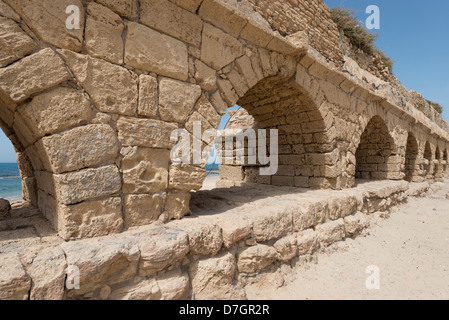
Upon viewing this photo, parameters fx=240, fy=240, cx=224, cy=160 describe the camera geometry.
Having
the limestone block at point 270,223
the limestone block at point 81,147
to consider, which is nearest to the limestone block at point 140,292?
the limestone block at point 81,147

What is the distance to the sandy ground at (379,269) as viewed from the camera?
2398mm

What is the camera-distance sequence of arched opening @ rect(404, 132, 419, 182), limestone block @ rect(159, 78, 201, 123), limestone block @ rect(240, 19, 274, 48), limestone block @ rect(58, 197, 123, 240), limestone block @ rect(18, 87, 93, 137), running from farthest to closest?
arched opening @ rect(404, 132, 419, 182)
limestone block @ rect(240, 19, 274, 48)
limestone block @ rect(159, 78, 201, 123)
limestone block @ rect(58, 197, 123, 240)
limestone block @ rect(18, 87, 93, 137)

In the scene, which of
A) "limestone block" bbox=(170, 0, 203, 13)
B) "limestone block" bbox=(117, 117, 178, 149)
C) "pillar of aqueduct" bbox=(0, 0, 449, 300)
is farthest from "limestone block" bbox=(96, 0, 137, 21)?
"limestone block" bbox=(117, 117, 178, 149)

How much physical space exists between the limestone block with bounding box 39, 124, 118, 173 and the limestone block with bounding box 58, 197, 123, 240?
12.3 inches

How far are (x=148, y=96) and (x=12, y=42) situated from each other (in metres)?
0.94

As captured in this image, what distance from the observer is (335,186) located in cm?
451

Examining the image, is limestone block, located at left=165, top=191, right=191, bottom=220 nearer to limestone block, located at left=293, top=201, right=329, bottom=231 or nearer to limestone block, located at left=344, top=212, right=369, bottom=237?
limestone block, located at left=293, top=201, right=329, bottom=231

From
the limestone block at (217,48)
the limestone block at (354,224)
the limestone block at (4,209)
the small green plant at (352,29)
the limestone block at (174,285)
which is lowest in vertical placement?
the limestone block at (354,224)

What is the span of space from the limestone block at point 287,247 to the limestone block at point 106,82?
2034 mm

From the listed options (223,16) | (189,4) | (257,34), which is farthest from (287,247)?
(189,4)

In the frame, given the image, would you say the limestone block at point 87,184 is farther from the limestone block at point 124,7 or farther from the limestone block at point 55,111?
the limestone block at point 124,7

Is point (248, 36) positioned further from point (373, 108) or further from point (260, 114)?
point (373, 108)

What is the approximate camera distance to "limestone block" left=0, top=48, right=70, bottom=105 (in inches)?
62.7
